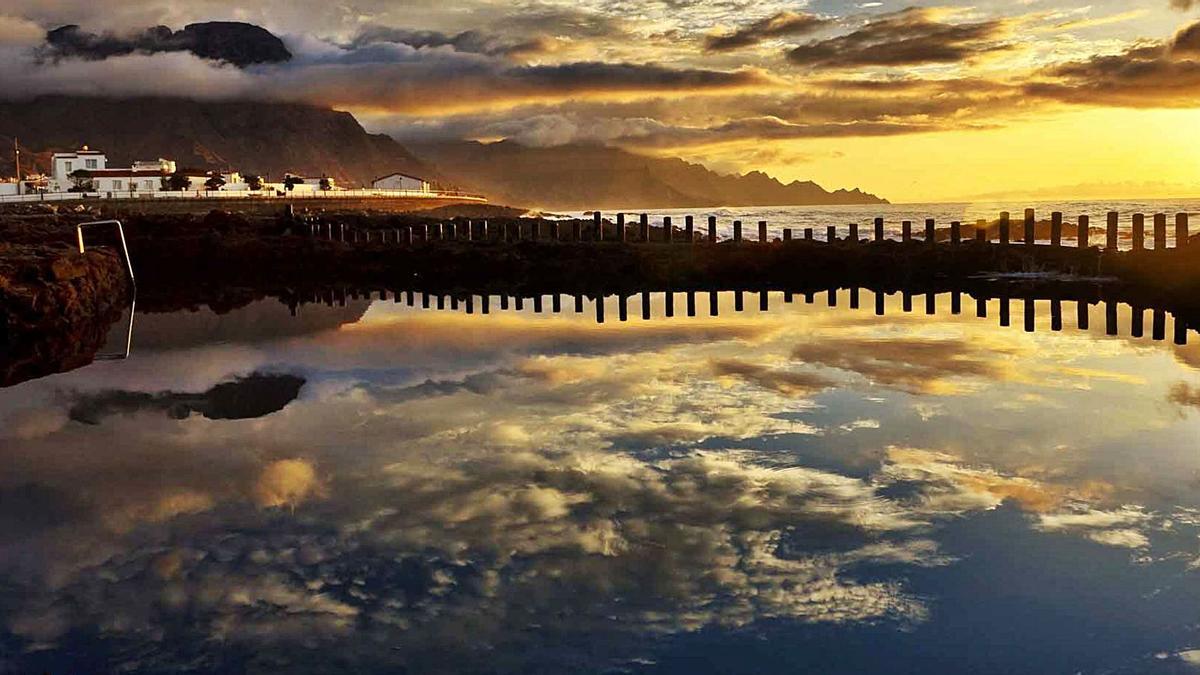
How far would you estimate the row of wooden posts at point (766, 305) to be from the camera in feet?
69.3

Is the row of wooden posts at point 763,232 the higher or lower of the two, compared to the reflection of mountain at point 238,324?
higher

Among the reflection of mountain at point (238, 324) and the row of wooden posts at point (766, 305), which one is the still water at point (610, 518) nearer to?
the reflection of mountain at point (238, 324)

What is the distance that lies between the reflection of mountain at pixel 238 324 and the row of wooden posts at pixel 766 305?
0.85 m

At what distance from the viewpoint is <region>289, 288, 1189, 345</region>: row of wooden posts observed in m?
21.1

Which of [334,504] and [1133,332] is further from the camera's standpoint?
[1133,332]

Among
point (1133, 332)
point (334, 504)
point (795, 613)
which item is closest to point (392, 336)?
point (334, 504)

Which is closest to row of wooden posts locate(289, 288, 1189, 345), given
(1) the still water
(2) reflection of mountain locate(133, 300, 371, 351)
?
(2) reflection of mountain locate(133, 300, 371, 351)

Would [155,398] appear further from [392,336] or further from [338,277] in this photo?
[338,277]

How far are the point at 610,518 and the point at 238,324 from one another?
17.1 metres

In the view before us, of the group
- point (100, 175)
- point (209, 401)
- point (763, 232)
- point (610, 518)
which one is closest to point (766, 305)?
point (209, 401)

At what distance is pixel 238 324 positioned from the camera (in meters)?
23.7

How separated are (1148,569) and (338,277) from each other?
3337 centimetres

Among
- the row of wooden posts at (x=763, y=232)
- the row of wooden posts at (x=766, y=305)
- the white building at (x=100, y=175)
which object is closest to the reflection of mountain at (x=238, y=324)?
the row of wooden posts at (x=766, y=305)

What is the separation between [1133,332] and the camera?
19.9 metres
